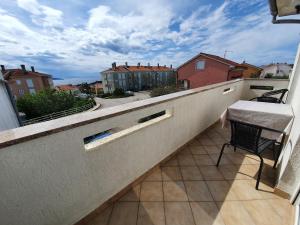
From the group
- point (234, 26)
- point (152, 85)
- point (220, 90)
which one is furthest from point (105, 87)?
point (220, 90)

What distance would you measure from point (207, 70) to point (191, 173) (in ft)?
49.9

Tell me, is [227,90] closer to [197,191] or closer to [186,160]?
[186,160]

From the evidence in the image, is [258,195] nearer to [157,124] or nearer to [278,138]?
[278,138]

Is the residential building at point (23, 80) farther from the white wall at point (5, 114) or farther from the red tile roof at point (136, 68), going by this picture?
the white wall at point (5, 114)

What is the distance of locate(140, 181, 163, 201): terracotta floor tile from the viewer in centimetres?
163

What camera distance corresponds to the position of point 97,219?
1.42 metres

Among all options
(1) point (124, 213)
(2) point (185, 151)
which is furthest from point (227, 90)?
(1) point (124, 213)

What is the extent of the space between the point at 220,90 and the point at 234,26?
5.89m

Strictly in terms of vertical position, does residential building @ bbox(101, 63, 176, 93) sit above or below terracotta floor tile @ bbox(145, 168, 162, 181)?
above

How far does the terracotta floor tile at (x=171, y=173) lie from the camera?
1927 millimetres

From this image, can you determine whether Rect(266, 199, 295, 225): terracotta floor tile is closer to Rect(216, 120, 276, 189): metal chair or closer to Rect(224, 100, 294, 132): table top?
Rect(216, 120, 276, 189): metal chair

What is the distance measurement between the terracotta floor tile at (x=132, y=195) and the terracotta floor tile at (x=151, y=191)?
0.05 metres

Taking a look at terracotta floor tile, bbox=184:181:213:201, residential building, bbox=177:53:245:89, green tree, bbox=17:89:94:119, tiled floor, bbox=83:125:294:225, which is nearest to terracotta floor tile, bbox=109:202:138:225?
tiled floor, bbox=83:125:294:225

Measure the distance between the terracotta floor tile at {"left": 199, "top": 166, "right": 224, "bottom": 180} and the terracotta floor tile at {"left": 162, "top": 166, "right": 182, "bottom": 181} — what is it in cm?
36
